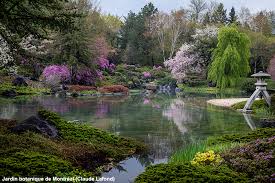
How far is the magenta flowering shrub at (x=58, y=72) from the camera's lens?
132 feet

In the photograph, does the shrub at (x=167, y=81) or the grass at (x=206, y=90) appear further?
the shrub at (x=167, y=81)

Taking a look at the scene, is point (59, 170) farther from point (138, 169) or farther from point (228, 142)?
point (228, 142)

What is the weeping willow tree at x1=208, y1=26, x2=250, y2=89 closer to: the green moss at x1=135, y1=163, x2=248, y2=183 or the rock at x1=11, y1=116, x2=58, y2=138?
the rock at x1=11, y1=116, x2=58, y2=138

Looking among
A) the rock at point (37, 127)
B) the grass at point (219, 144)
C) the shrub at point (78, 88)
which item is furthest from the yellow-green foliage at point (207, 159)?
the shrub at point (78, 88)

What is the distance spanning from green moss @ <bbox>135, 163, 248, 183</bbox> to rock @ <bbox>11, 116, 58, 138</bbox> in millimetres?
4466

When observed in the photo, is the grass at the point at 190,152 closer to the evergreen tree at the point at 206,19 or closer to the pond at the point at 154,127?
the pond at the point at 154,127

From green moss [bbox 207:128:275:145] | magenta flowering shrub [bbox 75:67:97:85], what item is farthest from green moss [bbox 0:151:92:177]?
magenta flowering shrub [bbox 75:67:97:85]

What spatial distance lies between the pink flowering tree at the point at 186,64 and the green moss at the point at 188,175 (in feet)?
148

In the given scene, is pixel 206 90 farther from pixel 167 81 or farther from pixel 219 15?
pixel 219 15

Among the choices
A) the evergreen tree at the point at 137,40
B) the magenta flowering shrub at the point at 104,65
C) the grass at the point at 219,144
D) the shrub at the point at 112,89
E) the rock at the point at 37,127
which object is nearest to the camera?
the grass at the point at 219,144

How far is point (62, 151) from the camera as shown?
9.55 metres

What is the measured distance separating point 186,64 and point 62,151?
44.6 m

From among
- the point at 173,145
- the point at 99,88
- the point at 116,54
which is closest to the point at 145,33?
the point at 116,54

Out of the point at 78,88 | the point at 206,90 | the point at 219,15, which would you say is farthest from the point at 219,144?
the point at 219,15
